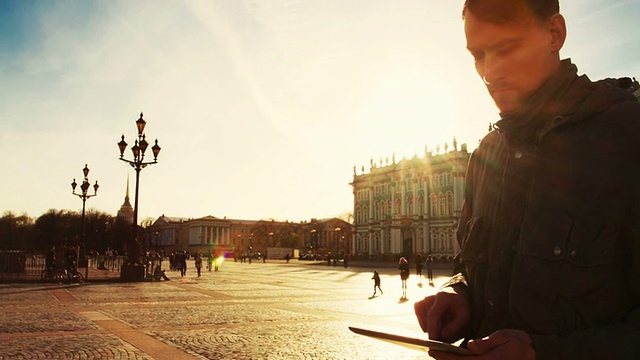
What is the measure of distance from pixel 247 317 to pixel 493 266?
13.7 meters

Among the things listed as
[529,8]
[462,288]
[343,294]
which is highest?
[529,8]

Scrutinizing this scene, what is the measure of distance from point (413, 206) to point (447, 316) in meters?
74.3

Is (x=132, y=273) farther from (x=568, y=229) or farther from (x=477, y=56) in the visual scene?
(x=568, y=229)

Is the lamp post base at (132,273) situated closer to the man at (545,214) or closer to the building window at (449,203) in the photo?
the man at (545,214)

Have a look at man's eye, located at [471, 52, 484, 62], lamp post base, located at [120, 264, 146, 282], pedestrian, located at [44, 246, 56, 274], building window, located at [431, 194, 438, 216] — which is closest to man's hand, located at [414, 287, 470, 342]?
man's eye, located at [471, 52, 484, 62]

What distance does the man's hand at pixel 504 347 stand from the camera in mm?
1162

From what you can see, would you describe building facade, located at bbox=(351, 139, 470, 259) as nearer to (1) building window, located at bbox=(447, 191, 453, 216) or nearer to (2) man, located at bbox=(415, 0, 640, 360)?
(1) building window, located at bbox=(447, 191, 453, 216)

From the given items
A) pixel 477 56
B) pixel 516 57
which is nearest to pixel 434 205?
pixel 477 56

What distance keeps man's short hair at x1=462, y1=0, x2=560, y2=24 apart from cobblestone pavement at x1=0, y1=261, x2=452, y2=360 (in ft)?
16.3

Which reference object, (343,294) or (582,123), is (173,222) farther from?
(582,123)

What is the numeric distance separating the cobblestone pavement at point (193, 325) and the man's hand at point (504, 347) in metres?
4.95

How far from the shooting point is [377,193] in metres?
81.6

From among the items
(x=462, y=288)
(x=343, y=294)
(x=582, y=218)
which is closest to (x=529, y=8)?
(x=582, y=218)

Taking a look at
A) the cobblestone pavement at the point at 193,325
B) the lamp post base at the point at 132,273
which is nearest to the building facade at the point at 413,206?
the lamp post base at the point at 132,273
